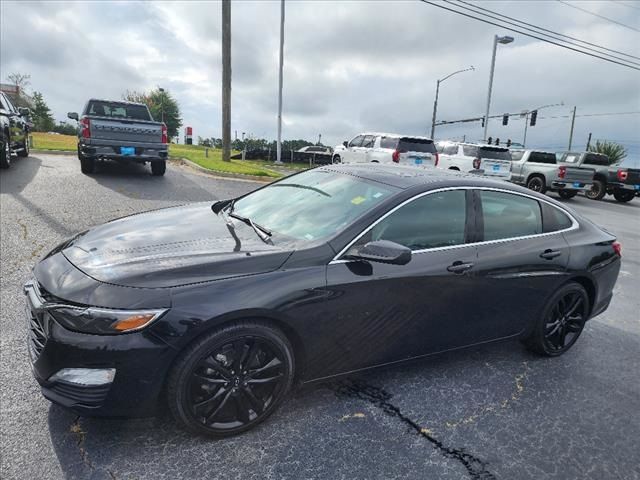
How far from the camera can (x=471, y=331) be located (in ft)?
10.5

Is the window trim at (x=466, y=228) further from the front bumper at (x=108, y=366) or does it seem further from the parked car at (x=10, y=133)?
the parked car at (x=10, y=133)

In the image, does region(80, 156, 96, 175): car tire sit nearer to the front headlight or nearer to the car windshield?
the car windshield

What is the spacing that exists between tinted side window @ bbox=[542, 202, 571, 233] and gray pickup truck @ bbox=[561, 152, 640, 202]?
16055 mm

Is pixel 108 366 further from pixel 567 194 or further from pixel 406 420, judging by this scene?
pixel 567 194

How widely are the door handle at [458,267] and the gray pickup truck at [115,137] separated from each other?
30.4ft

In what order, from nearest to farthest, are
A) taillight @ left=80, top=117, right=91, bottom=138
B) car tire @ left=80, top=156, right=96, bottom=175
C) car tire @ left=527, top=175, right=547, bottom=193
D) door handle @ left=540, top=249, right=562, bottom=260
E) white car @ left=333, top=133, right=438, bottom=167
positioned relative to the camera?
1. door handle @ left=540, top=249, right=562, bottom=260
2. taillight @ left=80, top=117, right=91, bottom=138
3. car tire @ left=80, top=156, right=96, bottom=175
4. white car @ left=333, top=133, right=438, bottom=167
5. car tire @ left=527, top=175, right=547, bottom=193

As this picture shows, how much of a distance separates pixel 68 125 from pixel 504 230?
60.7m

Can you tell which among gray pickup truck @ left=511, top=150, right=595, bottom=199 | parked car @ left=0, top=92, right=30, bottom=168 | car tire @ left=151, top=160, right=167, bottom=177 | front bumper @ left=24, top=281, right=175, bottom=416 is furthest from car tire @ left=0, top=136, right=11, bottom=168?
gray pickup truck @ left=511, top=150, right=595, bottom=199

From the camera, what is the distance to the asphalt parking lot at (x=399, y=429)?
7.47 ft

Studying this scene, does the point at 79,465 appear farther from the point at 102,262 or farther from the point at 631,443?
the point at 631,443

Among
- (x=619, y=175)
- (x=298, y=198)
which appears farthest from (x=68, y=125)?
(x=298, y=198)

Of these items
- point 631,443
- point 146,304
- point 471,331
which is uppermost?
point 146,304

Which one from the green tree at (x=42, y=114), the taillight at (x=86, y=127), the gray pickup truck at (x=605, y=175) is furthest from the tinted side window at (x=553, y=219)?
the green tree at (x=42, y=114)

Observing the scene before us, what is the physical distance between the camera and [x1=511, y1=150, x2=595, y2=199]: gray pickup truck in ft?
53.1
